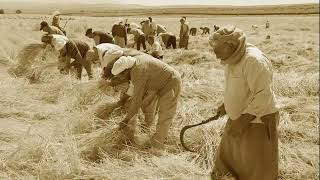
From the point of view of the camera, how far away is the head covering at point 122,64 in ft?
14.6

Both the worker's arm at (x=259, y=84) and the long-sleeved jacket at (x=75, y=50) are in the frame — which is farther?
the long-sleeved jacket at (x=75, y=50)

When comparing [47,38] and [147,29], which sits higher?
[47,38]

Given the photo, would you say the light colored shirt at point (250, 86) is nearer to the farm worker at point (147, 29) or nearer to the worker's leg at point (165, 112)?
the worker's leg at point (165, 112)

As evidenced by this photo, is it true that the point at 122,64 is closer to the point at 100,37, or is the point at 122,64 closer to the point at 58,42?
the point at 58,42

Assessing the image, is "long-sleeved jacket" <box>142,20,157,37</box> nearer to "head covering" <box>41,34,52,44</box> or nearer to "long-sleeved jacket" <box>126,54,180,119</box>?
"head covering" <box>41,34,52,44</box>

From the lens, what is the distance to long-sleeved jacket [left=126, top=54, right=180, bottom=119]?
15.0 feet

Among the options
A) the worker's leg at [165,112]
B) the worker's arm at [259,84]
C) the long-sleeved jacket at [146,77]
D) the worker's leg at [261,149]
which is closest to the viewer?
the worker's arm at [259,84]

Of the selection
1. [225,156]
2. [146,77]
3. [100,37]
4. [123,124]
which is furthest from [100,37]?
[225,156]

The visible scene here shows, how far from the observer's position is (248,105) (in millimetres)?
3270

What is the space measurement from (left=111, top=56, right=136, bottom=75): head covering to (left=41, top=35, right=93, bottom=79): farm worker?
13.2ft

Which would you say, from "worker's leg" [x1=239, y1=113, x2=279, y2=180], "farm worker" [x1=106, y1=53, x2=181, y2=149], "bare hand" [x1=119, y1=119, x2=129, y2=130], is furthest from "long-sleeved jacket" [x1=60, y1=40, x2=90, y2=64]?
"worker's leg" [x1=239, y1=113, x2=279, y2=180]

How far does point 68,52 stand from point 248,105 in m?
5.76

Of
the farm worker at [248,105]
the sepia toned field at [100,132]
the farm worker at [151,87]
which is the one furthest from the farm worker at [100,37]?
the farm worker at [248,105]

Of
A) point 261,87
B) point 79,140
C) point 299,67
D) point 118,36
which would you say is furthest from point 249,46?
point 118,36
